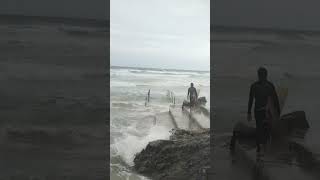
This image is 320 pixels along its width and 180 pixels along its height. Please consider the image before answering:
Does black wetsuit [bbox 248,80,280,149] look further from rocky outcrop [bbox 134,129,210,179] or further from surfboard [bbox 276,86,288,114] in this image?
rocky outcrop [bbox 134,129,210,179]

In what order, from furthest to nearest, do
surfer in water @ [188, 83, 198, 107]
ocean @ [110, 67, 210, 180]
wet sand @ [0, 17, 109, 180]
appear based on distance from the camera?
1. surfer in water @ [188, 83, 198, 107]
2. ocean @ [110, 67, 210, 180]
3. wet sand @ [0, 17, 109, 180]

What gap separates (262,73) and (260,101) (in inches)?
8.0

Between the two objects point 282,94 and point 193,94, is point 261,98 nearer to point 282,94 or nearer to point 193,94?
point 282,94

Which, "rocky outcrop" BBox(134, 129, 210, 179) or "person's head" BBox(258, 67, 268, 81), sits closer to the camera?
"person's head" BBox(258, 67, 268, 81)

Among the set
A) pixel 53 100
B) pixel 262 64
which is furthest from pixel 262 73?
pixel 53 100

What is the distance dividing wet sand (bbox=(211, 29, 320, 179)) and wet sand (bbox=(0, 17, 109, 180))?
823mm

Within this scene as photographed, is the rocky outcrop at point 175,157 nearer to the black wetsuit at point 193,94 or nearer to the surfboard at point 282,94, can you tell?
the black wetsuit at point 193,94

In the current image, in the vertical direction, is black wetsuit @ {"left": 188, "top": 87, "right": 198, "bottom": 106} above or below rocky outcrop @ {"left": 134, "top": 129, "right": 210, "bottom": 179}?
above

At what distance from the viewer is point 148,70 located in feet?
10.5

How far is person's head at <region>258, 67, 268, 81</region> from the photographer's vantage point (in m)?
2.73

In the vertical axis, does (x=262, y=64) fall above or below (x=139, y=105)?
above

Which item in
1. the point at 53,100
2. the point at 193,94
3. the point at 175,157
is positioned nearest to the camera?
the point at 53,100

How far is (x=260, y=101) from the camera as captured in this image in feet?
8.87

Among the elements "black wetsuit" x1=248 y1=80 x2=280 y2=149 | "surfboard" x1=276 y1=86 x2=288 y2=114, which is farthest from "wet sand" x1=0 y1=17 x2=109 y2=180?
"surfboard" x1=276 y1=86 x2=288 y2=114
